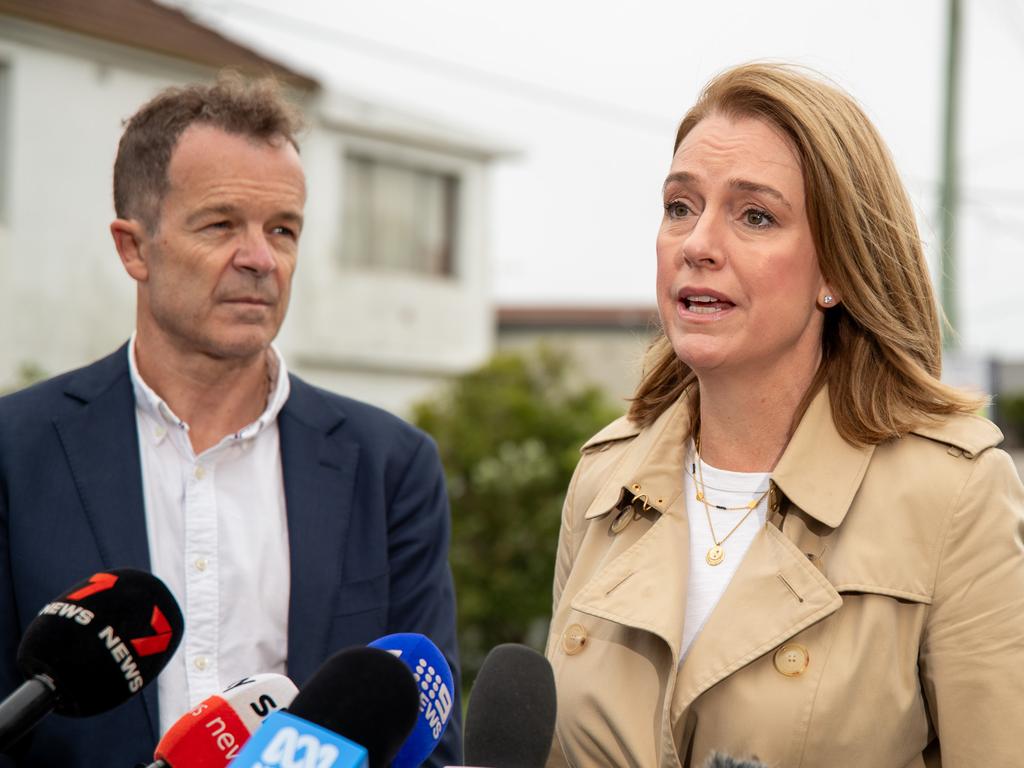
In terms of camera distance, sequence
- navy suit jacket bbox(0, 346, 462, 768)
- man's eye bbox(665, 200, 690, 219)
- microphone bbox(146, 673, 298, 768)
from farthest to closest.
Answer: navy suit jacket bbox(0, 346, 462, 768), man's eye bbox(665, 200, 690, 219), microphone bbox(146, 673, 298, 768)

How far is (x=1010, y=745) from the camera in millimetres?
2549

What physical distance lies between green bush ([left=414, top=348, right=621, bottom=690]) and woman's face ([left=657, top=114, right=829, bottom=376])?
906cm

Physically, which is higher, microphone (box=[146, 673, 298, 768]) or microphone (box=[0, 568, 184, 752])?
microphone (box=[0, 568, 184, 752])

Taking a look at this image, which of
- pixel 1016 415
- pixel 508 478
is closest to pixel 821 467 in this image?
pixel 508 478

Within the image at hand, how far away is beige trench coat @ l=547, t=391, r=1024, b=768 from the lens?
261 centimetres

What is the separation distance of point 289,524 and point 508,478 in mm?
8656

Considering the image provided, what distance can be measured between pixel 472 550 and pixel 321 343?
9.05 metres

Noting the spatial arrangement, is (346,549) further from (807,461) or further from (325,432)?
(807,461)

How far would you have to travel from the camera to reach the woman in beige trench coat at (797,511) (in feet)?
8.62

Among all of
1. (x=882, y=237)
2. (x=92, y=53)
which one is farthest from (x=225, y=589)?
(x=92, y=53)

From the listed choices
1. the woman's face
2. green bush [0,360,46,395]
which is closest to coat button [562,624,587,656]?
the woman's face

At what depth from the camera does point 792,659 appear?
8.80 feet

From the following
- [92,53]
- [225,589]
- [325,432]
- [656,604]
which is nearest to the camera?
[656,604]

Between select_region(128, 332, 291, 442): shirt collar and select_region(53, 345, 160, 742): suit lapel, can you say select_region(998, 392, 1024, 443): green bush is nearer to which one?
select_region(128, 332, 291, 442): shirt collar
